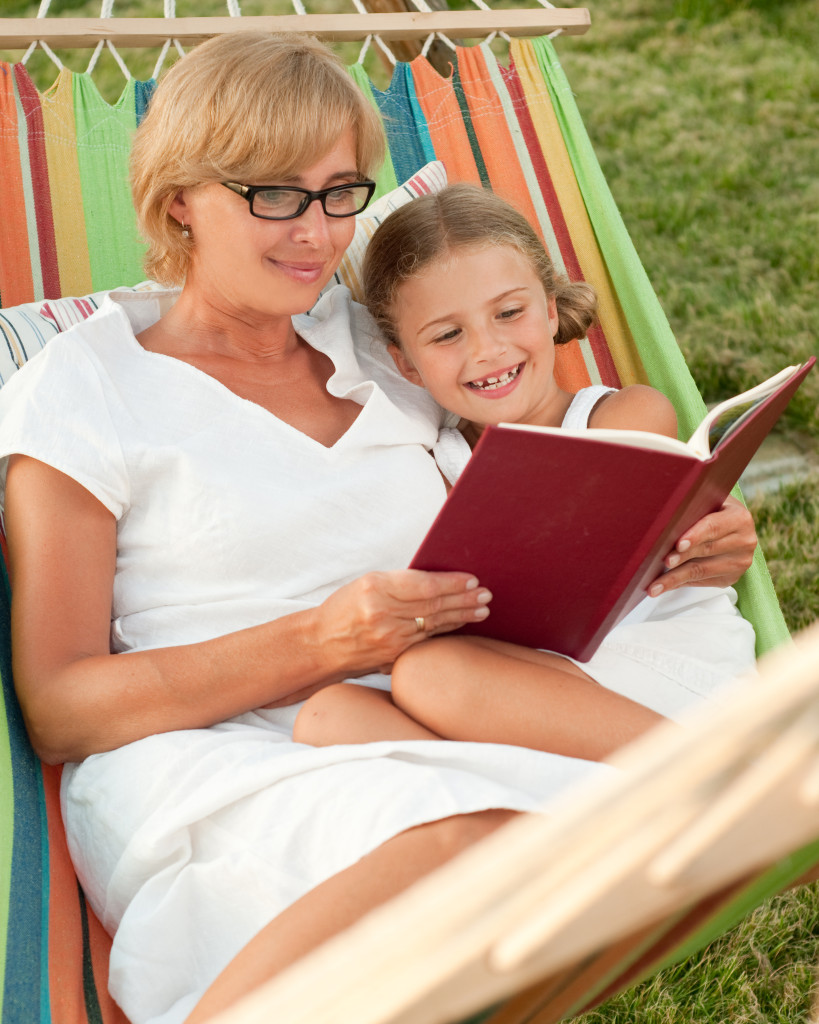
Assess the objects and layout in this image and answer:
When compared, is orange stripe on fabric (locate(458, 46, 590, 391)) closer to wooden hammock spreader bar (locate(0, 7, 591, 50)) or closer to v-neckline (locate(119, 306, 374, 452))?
wooden hammock spreader bar (locate(0, 7, 591, 50))

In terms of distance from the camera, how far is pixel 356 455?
183 centimetres

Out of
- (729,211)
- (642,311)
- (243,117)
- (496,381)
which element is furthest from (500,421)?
(729,211)

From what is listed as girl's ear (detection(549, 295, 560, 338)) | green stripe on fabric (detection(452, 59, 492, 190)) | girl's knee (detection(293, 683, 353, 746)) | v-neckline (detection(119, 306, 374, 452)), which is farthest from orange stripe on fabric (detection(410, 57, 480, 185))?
girl's knee (detection(293, 683, 353, 746))

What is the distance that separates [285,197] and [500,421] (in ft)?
1.87

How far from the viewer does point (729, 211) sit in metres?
4.59

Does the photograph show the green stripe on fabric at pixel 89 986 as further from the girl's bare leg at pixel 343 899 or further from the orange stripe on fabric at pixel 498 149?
the orange stripe on fabric at pixel 498 149

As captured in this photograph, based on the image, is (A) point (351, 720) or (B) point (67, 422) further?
(B) point (67, 422)

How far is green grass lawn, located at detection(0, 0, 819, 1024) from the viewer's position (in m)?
1.91

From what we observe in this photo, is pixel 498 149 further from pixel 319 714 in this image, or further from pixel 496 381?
pixel 319 714

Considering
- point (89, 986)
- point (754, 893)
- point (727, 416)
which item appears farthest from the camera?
point (727, 416)

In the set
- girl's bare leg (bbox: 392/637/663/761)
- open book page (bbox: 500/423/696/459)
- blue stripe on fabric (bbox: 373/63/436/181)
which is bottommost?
girl's bare leg (bbox: 392/637/663/761)

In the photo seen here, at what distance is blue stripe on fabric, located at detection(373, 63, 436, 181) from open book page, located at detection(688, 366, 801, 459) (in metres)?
1.37

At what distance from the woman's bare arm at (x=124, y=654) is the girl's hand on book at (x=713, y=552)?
1.16 ft

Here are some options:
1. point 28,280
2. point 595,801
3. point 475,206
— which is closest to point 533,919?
point 595,801
